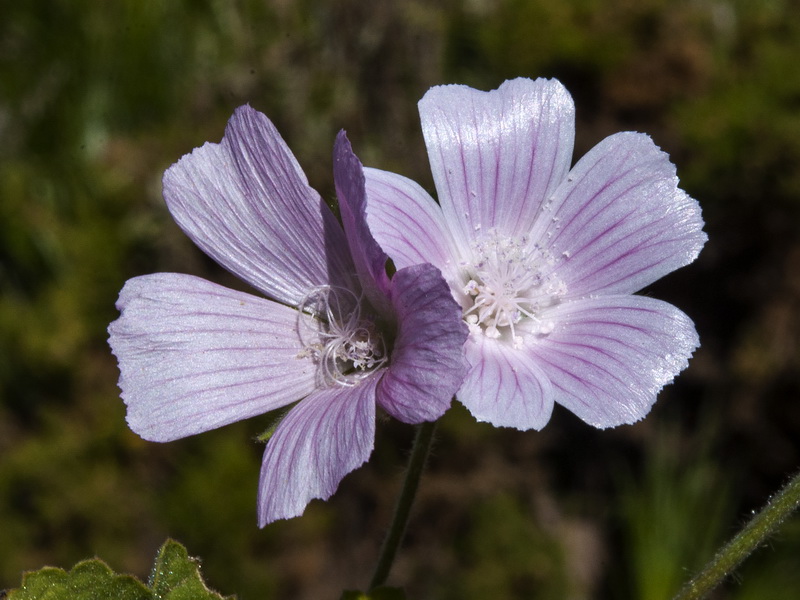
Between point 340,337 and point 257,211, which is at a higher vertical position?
point 257,211

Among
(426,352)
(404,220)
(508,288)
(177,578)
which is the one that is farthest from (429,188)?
(177,578)

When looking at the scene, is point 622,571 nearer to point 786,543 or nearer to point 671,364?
point 786,543

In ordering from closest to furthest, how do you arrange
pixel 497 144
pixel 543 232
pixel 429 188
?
pixel 497 144
pixel 543 232
pixel 429 188

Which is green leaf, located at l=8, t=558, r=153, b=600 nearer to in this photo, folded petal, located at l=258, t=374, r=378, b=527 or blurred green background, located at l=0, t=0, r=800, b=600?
folded petal, located at l=258, t=374, r=378, b=527

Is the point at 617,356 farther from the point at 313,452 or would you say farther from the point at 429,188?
the point at 429,188

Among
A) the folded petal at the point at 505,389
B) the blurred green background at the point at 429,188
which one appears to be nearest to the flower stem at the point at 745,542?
the folded petal at the point at 505,389

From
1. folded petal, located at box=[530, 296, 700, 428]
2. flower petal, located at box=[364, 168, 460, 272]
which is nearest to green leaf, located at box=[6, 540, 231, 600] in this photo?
flower petal, located at box=[364, 168, 460, 272]
